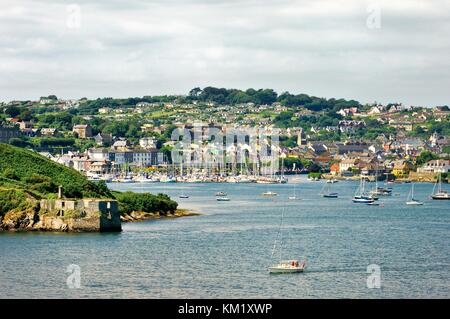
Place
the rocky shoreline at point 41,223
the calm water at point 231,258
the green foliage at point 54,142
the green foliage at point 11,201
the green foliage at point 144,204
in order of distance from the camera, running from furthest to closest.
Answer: the green foliage at point 54,142, the green foliage at point 144,204, the green foliage at point 11,201, the rocky shoreline at point 41,223, the calm water at point 231,258

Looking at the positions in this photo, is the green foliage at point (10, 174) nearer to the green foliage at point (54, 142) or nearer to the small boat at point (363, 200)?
the small boat at point (363, 200)

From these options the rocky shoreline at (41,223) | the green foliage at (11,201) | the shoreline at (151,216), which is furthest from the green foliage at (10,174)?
the rocky shoreline at (41,223)

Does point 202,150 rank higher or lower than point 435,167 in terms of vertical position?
higher

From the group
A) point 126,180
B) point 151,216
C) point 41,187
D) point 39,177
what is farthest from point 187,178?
point 41,187

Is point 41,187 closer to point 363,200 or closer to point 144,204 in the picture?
point 144,204

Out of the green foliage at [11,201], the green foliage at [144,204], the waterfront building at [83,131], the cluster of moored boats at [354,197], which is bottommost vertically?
the cluster of moored boats at [354,197]
